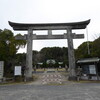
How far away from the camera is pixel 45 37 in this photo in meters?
17.0

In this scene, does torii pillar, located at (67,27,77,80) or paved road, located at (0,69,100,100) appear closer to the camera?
paved road, located at (0,69,100,100)

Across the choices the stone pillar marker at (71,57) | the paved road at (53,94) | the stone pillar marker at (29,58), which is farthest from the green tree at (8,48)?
the paved road at (53,94)

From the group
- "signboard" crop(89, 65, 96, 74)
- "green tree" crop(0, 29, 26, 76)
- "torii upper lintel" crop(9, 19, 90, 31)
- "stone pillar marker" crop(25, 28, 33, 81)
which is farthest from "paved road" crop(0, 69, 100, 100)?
"torii upper lintel" crop(9, 19, 90, 31)

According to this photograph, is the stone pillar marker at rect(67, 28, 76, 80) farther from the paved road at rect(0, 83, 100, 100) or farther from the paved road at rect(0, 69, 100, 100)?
the paved road at rect(0, 83, 100, 100)

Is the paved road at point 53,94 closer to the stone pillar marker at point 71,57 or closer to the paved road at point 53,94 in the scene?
the paved road at point 53,94

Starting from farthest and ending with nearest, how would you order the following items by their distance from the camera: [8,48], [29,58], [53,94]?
[8,48] → [29,58] → [53,94]

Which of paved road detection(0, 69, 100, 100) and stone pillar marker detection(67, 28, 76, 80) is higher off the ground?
stone pillar marker detection(67, 28, 76, 80)

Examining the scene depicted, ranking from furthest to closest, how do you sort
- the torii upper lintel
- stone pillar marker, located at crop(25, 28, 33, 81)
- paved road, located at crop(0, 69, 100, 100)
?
the torii upper lintel < stone pillar marker, located at crop(25, 28, 33, 81) < paved road, located at crop(0, 69, 100, 100)

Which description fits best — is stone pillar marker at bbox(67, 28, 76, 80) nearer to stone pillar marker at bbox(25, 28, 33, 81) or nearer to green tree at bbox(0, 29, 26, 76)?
stone pillar marker at bbox(25, 28, 33, 81)

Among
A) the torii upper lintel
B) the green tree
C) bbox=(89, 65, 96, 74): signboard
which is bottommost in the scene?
bbox=(89, 65, 96, 74): signboard

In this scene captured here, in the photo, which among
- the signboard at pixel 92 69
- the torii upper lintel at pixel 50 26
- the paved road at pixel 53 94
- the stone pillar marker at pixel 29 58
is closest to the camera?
the paved road at pixel 53 94

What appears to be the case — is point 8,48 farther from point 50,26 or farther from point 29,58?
point 50,26

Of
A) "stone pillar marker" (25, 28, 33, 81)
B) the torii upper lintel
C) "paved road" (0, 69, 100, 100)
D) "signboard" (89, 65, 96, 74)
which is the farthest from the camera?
the torii upper lintel

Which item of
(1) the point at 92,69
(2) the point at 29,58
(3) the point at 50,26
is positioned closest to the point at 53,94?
(2) the point at 29,58
